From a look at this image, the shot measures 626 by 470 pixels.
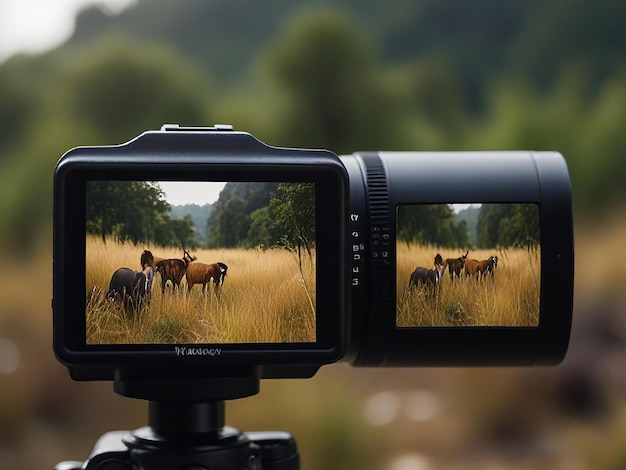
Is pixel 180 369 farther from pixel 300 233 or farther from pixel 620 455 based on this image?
pixel 620 455

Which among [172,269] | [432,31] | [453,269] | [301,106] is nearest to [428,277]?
[453,269]

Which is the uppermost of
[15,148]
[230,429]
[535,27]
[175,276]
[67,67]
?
[535,27]

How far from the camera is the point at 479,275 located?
87cm

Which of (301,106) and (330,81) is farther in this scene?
(330,81)

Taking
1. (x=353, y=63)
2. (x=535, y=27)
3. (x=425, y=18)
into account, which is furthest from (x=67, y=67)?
(x=425, y=18)

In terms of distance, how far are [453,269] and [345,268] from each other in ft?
0.53

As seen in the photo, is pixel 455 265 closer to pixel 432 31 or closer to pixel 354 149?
pixel 354 149

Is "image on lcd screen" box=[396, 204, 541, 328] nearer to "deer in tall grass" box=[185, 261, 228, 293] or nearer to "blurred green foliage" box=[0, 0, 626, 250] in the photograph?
"deer in tall grass" box=[185, 261, 228, 293]

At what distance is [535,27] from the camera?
5.50m

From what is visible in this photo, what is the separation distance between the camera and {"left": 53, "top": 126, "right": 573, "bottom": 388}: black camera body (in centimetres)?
71

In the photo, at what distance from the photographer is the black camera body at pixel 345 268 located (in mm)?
714

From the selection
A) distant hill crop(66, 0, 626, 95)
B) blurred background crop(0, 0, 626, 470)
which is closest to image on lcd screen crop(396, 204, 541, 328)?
blurred background crop(0, 0, 626, 470)

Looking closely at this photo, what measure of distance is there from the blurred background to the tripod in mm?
1602

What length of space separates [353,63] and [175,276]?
303cm
